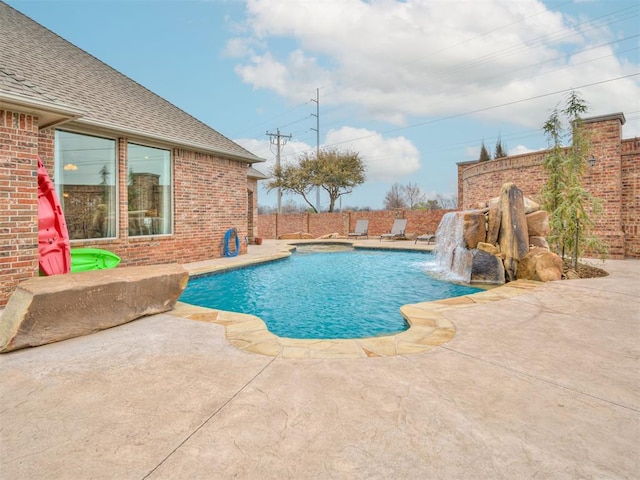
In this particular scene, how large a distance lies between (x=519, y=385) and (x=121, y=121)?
7713 millimetres

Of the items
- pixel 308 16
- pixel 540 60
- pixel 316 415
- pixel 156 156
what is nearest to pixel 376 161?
pixel 540 60

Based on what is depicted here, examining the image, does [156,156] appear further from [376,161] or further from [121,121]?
[376,161]

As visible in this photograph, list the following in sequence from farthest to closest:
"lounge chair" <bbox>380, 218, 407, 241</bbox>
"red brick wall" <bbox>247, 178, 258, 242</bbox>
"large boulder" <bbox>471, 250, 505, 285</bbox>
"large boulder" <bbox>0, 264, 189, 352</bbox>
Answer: "lounge chair" <bbox>380, 218, 407, 241</bbox> < "red brick wall" <bbox>247, 178, 258, 242</bbox> < "large boulder" <bbox>471, 250, 505, 285</bbox> < "large boulder" <bbox>0, 264, 189, 352</bbox>

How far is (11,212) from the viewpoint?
13.4 feet

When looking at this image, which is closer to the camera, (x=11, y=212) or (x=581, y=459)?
(x=581, y=459)

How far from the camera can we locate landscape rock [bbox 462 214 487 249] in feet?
23.0

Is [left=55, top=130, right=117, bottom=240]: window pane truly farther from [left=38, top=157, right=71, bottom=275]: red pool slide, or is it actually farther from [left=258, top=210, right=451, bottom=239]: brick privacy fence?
[left=258, top=210, right=451, bottom=239]: brick privacy fence

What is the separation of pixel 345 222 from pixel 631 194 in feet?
43.6

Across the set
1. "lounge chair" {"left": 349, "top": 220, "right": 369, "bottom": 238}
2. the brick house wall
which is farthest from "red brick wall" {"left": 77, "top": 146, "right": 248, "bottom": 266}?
"lounge chair" {"left": 349, "top": 220, "right": 369, "bottom": 238}

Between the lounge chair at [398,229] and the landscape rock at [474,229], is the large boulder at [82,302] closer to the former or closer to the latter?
the landscape rock at [474,229]

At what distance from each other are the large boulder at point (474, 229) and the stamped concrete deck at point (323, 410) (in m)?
4.09

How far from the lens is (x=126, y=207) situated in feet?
22.5

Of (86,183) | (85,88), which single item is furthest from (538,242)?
(85,88)

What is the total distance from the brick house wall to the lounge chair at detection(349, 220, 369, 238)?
31.1 ft
